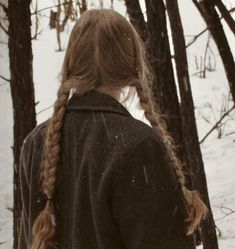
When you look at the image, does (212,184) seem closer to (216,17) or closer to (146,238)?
(216,17)

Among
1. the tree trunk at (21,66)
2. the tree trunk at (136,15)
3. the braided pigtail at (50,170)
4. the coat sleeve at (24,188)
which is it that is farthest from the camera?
the tree trunk at (136,15)

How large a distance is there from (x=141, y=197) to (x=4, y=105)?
9.34m

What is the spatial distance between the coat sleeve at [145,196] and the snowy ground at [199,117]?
501cm

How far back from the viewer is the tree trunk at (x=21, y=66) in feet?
16.7

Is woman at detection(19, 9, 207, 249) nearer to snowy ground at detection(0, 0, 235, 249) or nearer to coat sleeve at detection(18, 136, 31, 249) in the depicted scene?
coat sleeve at detection(18, 136, 31, 249)

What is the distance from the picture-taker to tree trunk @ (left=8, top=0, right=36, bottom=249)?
510 cm

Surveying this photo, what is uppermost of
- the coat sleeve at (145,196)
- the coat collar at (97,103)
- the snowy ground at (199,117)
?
the coat collar at (97,103)

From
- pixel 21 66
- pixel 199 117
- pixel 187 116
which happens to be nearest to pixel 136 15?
pixel 187 116

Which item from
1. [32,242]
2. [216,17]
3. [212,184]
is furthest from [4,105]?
[32,242]

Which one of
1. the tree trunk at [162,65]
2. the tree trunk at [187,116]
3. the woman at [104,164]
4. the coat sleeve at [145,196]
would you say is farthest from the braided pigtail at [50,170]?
the tree trunk at [162,65]

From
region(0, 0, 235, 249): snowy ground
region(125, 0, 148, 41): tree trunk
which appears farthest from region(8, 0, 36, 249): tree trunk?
region(0, 0, 235, 249): snowy ground

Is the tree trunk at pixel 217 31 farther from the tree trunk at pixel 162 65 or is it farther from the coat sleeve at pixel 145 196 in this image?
the coat sleeve at pixel 145 196

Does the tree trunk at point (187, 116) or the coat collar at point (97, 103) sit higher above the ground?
the coat collar at point (97, 103)

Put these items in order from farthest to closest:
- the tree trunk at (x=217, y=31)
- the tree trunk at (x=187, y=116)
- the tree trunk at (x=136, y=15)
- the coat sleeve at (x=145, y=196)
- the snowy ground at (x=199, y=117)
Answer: the snowy ground at (x=199, y=117)
the tree trunk at (x=136, y=15)
the tree trunk at (x=217, y=31)
the tree trunk at (x=187, y=116)
the coat sleeve at (x=145, y=196)
